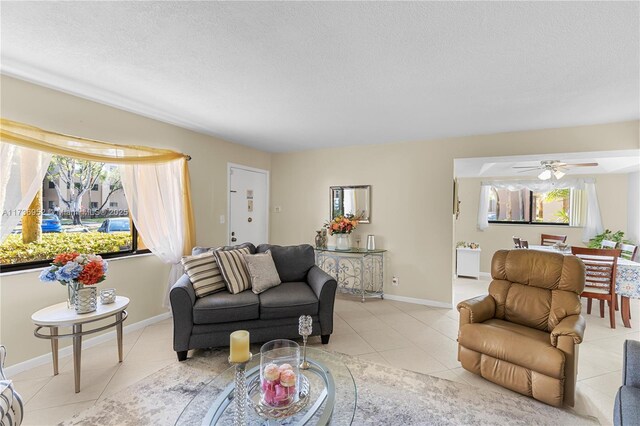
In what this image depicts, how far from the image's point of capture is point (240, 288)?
2820mm

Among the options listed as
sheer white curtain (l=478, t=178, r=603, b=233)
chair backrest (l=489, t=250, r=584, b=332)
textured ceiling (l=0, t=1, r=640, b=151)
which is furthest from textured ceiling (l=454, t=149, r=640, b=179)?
chair backrest (l=489, t=250, r=584, b=332)

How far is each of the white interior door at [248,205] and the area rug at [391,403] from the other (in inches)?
97.5

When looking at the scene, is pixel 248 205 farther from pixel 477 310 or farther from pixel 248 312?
pixel 477 310

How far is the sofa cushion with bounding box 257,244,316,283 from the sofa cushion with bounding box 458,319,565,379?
1744 mm

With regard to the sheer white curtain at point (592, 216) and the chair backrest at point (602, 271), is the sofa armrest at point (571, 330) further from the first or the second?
the sheer white curtain at point (592, 216)

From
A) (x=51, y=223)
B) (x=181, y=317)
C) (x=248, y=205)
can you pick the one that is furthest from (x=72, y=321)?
(x=248, y=205)

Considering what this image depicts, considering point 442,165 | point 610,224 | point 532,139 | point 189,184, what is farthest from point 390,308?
point 610,224

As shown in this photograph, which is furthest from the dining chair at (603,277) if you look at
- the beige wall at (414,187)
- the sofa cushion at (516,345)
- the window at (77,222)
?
the window at (77,222)

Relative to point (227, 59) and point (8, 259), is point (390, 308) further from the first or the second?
point (8, 259)

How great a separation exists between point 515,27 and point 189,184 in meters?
3.54

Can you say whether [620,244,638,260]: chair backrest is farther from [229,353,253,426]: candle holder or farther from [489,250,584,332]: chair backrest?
[229,353,253,426]: candle holder

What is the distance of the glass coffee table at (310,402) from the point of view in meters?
1.39

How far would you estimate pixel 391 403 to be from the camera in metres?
1.97

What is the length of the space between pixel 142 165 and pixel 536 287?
4145 millimetres
